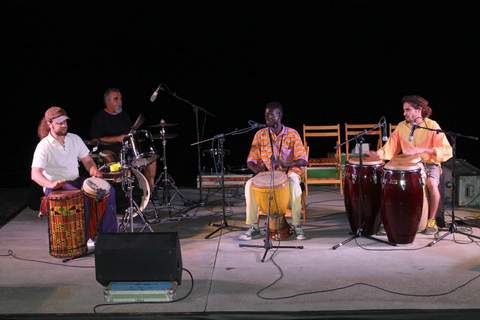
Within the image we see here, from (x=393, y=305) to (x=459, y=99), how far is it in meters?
6.81

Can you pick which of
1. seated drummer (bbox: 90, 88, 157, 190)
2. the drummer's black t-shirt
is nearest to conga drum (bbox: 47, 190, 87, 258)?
seated drummer (bbox: 90, 88, 157, 190)

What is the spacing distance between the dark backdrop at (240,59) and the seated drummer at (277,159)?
3578 millimetres

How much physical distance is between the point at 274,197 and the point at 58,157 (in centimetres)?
197

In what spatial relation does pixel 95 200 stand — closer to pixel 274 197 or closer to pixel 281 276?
pixel 274 197

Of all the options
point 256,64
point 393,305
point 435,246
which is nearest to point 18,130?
point 256,64

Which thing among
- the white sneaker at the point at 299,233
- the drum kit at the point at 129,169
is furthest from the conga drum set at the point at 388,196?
the drum kit at the point at 129,169

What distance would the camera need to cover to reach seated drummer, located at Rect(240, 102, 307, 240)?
5652 mm

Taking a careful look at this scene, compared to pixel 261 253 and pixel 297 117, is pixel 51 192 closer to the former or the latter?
pixel 261 253

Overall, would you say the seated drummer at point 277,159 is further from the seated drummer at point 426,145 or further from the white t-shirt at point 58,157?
the white t-shirt at point 58,157

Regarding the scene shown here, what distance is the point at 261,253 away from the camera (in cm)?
508

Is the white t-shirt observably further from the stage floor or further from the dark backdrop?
the dark backdrop

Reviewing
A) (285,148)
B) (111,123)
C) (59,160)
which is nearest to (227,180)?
(111,123)

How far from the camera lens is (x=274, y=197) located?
5.44m

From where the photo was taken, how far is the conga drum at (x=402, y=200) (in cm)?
511
